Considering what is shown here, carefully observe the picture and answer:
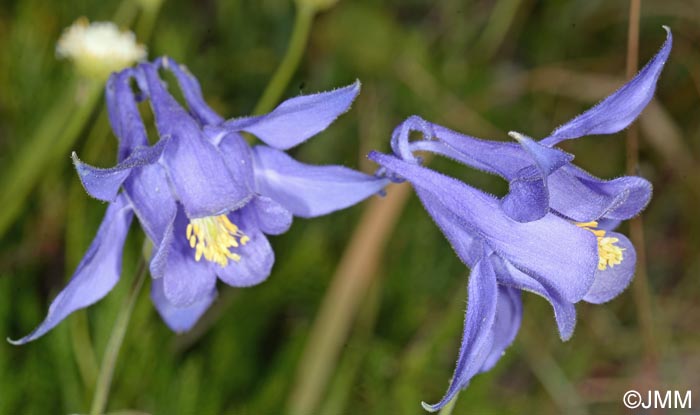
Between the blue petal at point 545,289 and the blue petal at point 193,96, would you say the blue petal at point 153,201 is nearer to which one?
the blue petal at point 193,96

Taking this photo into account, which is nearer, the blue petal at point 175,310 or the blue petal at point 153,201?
the blue petal at point 153,201

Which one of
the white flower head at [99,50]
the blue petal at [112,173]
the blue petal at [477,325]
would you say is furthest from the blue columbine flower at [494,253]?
the white flower head at [99,50]

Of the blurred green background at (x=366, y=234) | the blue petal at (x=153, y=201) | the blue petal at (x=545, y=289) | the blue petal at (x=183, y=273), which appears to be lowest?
the blurred green background at (x=366, y=234)

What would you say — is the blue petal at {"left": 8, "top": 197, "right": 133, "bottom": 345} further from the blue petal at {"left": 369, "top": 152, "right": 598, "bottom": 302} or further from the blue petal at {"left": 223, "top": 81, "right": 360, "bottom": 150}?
the blue petal at {"left": 369, "top": 152, "right": 598, "bottom": 302}

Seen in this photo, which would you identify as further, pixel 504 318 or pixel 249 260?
pixel 249 260

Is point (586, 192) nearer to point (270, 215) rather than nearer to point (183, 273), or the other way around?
point (270, 215)

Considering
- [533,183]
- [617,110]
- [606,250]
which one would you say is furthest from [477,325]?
[617,110]
